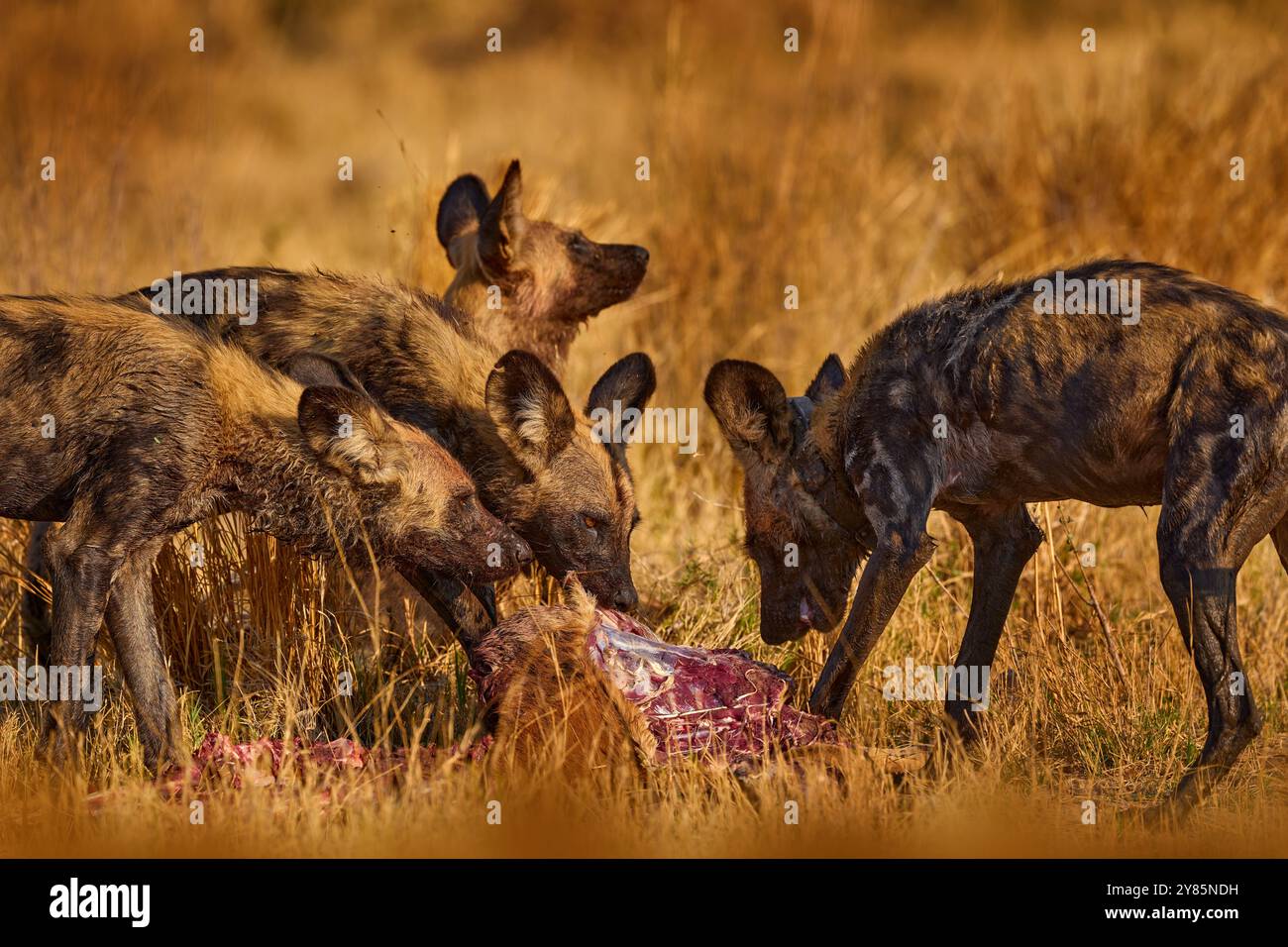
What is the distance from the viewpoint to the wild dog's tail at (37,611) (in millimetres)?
6426

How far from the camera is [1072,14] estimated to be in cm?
1923

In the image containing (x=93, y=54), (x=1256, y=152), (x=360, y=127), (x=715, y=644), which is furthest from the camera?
(x=360, y=127)

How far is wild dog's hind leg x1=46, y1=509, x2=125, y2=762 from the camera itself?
5.08 m

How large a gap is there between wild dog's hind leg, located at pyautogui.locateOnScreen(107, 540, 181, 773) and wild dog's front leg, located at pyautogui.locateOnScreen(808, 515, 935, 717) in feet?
6.64

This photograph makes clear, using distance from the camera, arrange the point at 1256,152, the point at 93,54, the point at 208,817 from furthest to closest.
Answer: the point at 93,54, the point at 1256,152, the point at 208,817

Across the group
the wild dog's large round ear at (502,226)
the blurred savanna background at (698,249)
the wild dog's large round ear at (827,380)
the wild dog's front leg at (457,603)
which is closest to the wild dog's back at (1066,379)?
the wild dog's large round ear at (827,380)

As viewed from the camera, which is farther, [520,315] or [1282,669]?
[520,315]

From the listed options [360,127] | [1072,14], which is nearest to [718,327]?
[360,127]

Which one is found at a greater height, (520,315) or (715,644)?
(520,315)

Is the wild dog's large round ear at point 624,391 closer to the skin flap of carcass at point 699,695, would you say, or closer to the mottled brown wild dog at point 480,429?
the mottled brown wild dog at point 480,429

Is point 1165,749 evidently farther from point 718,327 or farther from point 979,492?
point 718,327

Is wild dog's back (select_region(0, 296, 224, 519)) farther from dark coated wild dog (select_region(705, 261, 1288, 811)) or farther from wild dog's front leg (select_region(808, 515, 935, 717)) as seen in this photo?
wild dog's front leg (select_region(808, 515, 935, 717))

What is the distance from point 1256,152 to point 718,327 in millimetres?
3304

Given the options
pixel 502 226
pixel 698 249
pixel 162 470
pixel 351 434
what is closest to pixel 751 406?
pixel 351 434
